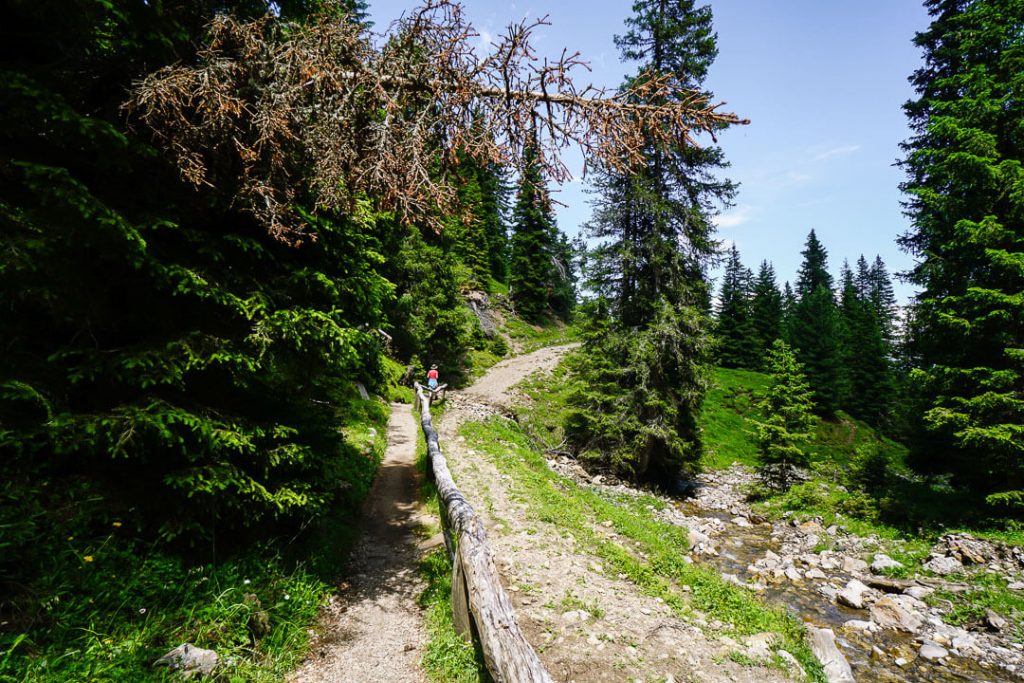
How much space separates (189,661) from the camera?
12.5 ft

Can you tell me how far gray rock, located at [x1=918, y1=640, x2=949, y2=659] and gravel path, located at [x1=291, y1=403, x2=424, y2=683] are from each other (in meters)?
8.51

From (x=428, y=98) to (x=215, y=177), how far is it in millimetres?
2608

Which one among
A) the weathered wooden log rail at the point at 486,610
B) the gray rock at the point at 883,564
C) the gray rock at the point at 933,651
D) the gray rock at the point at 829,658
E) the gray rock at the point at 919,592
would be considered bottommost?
the gray rock at the point at 883,564

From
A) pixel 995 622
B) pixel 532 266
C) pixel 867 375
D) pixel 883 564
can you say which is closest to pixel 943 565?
pixel 883 564

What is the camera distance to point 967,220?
1280 cm

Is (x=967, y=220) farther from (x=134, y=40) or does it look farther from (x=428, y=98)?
(x=134, y=40)

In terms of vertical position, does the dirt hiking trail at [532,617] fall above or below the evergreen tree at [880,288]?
below

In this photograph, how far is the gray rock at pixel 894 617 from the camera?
809 centimetres

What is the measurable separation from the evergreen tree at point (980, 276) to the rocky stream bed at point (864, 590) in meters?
3.11

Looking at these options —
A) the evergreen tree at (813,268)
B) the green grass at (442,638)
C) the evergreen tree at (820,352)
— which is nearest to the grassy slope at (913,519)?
the green grass at (442,638)

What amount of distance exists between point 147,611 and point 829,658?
27.1 ft

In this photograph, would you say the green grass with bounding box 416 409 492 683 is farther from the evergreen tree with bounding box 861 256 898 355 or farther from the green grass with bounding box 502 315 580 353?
the evergreen tree with bounding box 861 256 898 355

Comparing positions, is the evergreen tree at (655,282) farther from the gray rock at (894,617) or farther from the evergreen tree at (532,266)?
the evergreen tree at (532,266)

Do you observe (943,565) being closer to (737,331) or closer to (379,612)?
(379,612)
